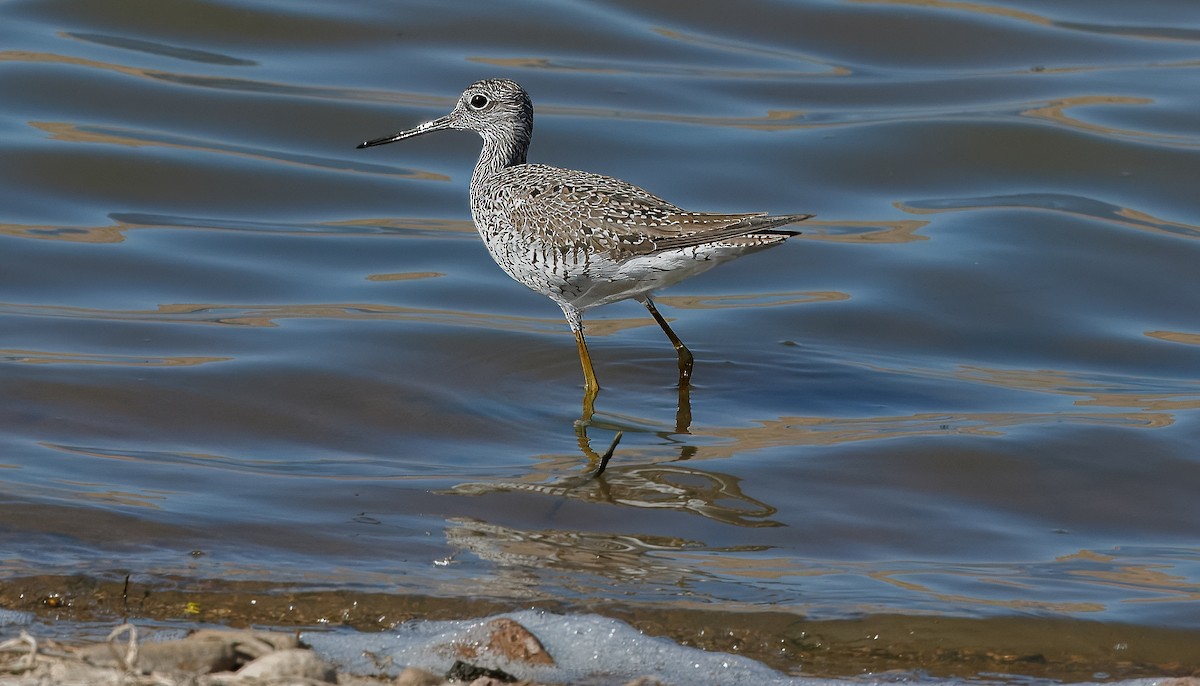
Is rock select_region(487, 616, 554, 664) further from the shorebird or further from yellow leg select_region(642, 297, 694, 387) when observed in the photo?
yellow leg select_region(642, 297, 694, 387)

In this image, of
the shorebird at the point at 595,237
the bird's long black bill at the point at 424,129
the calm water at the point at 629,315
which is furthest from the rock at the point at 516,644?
the bird's long black bill at the point at 424,129

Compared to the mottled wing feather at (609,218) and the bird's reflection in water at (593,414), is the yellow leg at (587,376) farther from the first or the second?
the mottled wing feather at (609,218)

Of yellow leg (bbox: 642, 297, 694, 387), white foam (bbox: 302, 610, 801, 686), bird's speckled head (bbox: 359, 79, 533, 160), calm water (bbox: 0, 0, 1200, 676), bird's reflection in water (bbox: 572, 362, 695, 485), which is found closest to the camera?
white foam (bbox: 302, 610, 801, 686)

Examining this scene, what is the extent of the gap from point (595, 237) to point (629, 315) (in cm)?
208

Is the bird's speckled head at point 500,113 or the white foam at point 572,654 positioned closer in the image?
the white foam at point 572,654

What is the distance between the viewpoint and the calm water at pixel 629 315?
5.85m

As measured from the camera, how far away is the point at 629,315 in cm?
954

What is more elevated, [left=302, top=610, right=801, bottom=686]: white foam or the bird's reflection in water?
the bird's reflection in water

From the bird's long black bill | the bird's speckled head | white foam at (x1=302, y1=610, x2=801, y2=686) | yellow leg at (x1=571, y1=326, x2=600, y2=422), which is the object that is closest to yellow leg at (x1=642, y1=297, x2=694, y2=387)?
yellow leg at (x1=571, y1=326, x2=600, y2=422)

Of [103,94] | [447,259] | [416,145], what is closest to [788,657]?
[447,259]

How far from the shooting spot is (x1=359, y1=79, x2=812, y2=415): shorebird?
726cm

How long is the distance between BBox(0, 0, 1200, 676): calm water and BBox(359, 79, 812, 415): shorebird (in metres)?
0.57

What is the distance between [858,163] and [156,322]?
17.7ft

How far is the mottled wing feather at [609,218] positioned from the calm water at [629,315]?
89 centimetres
